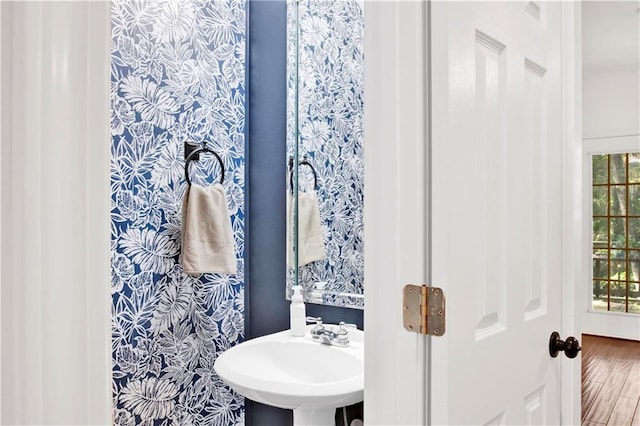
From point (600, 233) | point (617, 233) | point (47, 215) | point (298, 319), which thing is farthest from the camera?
point (600, 233)

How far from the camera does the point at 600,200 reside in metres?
5.01

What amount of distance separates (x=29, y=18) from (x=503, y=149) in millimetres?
909

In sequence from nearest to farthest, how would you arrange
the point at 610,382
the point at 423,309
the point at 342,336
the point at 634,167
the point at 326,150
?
the point at 423,309, the point at 342,336, the point at 326,150, the point at 610,382, the point at 634,167

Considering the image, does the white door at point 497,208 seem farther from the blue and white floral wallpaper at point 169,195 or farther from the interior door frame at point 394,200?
the blue and white floral wallpaper at point 169,195

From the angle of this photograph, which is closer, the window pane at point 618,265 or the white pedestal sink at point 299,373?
the white pedestal sink at point 299,373

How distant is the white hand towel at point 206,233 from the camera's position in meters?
1.74

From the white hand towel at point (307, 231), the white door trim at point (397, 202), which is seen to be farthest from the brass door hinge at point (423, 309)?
the white hand towel at point (307, 231)

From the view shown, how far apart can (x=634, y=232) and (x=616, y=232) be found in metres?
0.16

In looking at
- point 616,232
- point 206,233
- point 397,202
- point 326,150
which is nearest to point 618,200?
point 616,232

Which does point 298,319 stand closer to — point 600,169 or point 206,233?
point 206,233

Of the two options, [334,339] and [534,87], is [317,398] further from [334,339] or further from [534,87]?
[534,87]

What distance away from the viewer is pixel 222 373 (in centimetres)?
140

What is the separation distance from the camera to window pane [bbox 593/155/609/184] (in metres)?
4.95

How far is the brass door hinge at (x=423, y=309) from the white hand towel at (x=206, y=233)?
1062mm
